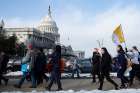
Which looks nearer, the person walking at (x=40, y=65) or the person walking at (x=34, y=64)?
the person walking at (x=34, y=64)

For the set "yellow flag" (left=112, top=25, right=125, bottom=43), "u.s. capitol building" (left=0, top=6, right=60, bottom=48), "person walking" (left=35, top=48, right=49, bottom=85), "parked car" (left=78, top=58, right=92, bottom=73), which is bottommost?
"parked car" (left=78, top=58, right=92, bottom=73)

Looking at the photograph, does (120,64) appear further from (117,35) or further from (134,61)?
(117,35)

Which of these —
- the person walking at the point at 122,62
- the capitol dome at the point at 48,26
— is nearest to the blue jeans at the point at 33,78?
the person walking at the point at 122,62

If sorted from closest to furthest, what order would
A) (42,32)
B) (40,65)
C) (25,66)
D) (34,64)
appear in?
1. (34,64)
2. (40,65)
3. (25,66)
4. (42,32)

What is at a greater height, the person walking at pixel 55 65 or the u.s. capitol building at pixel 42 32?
the u.s. capitol building at pixel 42 32

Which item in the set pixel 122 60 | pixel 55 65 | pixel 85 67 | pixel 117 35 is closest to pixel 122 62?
pixel 122 60

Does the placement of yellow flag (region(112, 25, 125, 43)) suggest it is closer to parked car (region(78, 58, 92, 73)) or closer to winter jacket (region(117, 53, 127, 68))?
winter jacket (region(117, 53, 127, 68))

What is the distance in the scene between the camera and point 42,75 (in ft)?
61.1

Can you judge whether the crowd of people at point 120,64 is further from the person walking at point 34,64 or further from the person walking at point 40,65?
the person walking at point 34,64

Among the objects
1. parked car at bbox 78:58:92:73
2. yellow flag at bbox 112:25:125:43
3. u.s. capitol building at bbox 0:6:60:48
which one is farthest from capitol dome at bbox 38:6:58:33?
yellow flag at bbox 112:25:125:43

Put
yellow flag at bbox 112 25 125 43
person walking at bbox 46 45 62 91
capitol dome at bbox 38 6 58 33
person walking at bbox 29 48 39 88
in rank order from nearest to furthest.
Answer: person walking at bbox 46 45 62 91 < person walking at bbox 29 48 39 88 < yellow flag at bbox 112 25 125 43 < capitol dome at bbox 38 6 58 33

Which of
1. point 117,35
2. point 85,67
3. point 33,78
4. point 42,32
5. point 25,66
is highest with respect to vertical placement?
point 42,32

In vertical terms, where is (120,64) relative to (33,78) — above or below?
above

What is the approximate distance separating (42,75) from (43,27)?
468 feet
